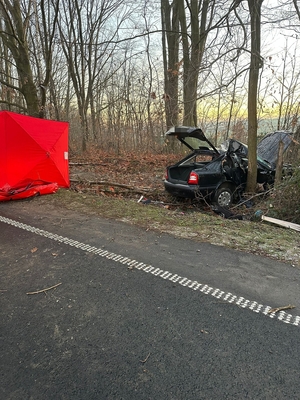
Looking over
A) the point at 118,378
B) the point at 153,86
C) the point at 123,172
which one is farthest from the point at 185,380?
the point at 153,86

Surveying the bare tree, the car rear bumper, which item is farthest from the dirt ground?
the bare tree

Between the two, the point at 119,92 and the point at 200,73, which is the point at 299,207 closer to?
the point at 200,73

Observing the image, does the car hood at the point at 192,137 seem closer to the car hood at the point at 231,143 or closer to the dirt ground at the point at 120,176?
the car hood at the point at 231,143

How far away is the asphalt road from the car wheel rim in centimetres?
310

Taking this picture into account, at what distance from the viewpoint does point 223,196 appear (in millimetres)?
6750

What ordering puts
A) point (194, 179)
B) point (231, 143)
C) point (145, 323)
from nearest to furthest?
1. point (145, 323)
2. point (194, 179)
3. point (231, 143)

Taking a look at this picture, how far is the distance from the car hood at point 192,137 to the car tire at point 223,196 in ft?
3.19

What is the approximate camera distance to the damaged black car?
6.47 metres

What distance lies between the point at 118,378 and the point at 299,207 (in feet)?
16.6

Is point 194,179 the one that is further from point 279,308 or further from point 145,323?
point 145,323

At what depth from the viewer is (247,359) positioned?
191cm

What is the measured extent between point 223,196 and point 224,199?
87 millimetres

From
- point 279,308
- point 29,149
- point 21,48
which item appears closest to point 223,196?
point 279,308

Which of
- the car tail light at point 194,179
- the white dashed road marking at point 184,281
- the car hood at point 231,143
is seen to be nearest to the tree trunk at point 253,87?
the car hood at point 231,143
